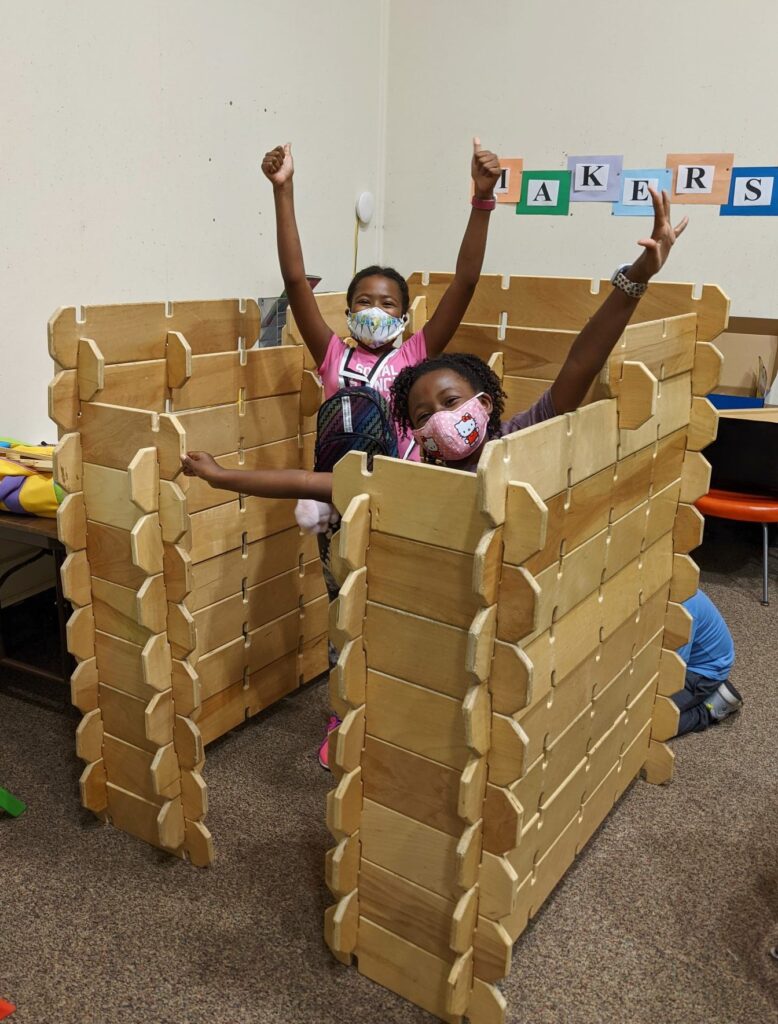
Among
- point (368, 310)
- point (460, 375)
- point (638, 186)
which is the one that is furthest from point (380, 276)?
point (638, 186)

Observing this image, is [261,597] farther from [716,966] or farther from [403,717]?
[716,966]

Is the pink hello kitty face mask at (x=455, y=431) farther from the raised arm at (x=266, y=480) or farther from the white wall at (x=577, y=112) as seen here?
the white wall at (x=577, y=112)

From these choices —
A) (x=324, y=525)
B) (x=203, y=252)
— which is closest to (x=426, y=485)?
(x=324, y=525)

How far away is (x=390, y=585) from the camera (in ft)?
4.85

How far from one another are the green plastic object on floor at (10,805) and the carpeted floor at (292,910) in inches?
1.1

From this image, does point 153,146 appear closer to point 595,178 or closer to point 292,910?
point 595,178

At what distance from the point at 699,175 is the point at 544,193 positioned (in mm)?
729

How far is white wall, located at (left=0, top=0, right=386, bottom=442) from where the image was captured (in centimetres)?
285

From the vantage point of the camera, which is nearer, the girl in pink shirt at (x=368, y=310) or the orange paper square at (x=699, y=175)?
the girl in pink shirt at (x=368, y=310)

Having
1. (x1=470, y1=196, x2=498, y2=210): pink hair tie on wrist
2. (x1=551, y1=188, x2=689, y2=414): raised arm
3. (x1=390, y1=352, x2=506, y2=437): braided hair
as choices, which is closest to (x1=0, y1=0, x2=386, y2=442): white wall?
(x1=470, y1=196, x2=498, y2=210): pink hair tie on wrist

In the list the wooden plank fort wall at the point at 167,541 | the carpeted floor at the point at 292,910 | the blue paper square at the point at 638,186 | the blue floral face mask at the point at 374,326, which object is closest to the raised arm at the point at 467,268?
the blue floral face mask at the point at 374,326

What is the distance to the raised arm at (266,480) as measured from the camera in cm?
174

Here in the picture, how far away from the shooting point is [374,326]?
220cm

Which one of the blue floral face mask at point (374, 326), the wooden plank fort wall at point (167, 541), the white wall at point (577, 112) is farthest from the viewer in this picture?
the white wall at point (577, 112)
